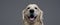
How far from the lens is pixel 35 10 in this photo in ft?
5.12

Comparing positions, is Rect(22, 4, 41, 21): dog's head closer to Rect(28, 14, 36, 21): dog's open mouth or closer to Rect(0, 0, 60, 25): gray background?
Rect(28, 14, 36, 21): dog's open mouth

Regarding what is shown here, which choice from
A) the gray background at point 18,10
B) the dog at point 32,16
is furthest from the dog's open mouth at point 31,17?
the gray background at point 18,10

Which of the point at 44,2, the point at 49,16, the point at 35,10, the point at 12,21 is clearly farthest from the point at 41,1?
the point at 35,10

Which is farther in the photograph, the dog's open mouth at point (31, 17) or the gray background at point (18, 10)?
the gray background at point (18, 10)

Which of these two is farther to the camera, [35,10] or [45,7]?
[45,7]

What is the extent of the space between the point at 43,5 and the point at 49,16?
158 mm

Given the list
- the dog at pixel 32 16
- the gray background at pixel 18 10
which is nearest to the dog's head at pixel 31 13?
the dog at pixel 32 16

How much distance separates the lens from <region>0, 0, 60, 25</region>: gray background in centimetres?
251

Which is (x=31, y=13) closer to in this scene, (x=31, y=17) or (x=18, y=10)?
(x=31, y=17)

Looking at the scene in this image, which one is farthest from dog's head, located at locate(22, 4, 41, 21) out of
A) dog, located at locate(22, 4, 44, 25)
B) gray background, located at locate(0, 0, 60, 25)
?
gray background, located at locate(0, 0, 60, 25)

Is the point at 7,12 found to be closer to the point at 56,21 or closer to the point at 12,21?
the point at 12,21

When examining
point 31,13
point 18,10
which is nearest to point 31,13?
point 31,13

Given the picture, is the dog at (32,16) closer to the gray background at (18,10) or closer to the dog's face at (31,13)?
the dog's face at (31,13)

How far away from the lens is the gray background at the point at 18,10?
8.25 feet
